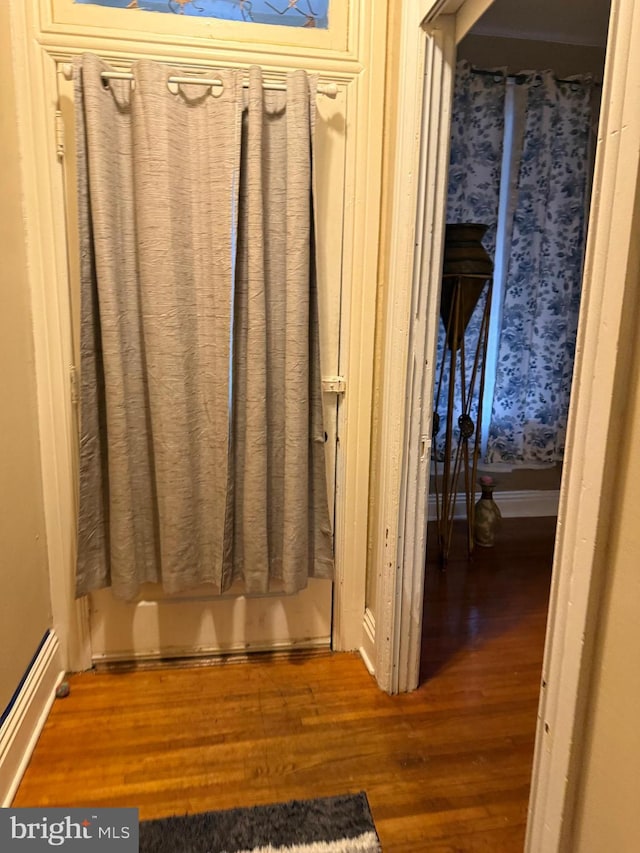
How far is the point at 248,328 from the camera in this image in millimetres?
1853

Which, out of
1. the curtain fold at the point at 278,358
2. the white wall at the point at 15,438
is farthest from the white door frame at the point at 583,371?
the white wall at the point at 15,438

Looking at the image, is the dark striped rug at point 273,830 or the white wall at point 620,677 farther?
the dark striped rug at point 273,830

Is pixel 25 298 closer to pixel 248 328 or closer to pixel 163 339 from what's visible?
pixel 163 339

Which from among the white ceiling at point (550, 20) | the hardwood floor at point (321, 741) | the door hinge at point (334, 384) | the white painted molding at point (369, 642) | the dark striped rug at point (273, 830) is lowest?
the hardwood floor at point (321, 741)

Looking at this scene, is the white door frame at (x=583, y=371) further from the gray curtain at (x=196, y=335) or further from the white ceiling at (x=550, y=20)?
the white ceiling at (x=550, y=20)

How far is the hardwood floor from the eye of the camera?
155cm

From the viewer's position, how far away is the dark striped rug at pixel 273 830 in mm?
1424

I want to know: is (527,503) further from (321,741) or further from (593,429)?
(593,429)

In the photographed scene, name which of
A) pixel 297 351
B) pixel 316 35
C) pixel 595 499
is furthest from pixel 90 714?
pixel 316 35

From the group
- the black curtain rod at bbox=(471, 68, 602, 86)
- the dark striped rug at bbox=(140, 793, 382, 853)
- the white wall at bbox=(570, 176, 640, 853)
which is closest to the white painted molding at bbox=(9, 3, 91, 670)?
the dark striped rug at bbox=(140, 793, 382, 853)

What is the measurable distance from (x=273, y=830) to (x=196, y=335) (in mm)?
1392

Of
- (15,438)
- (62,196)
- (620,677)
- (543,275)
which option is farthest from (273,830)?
(543,275)

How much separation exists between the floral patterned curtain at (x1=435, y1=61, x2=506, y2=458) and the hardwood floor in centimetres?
164

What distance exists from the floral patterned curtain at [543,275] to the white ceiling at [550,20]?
0.23 meters
